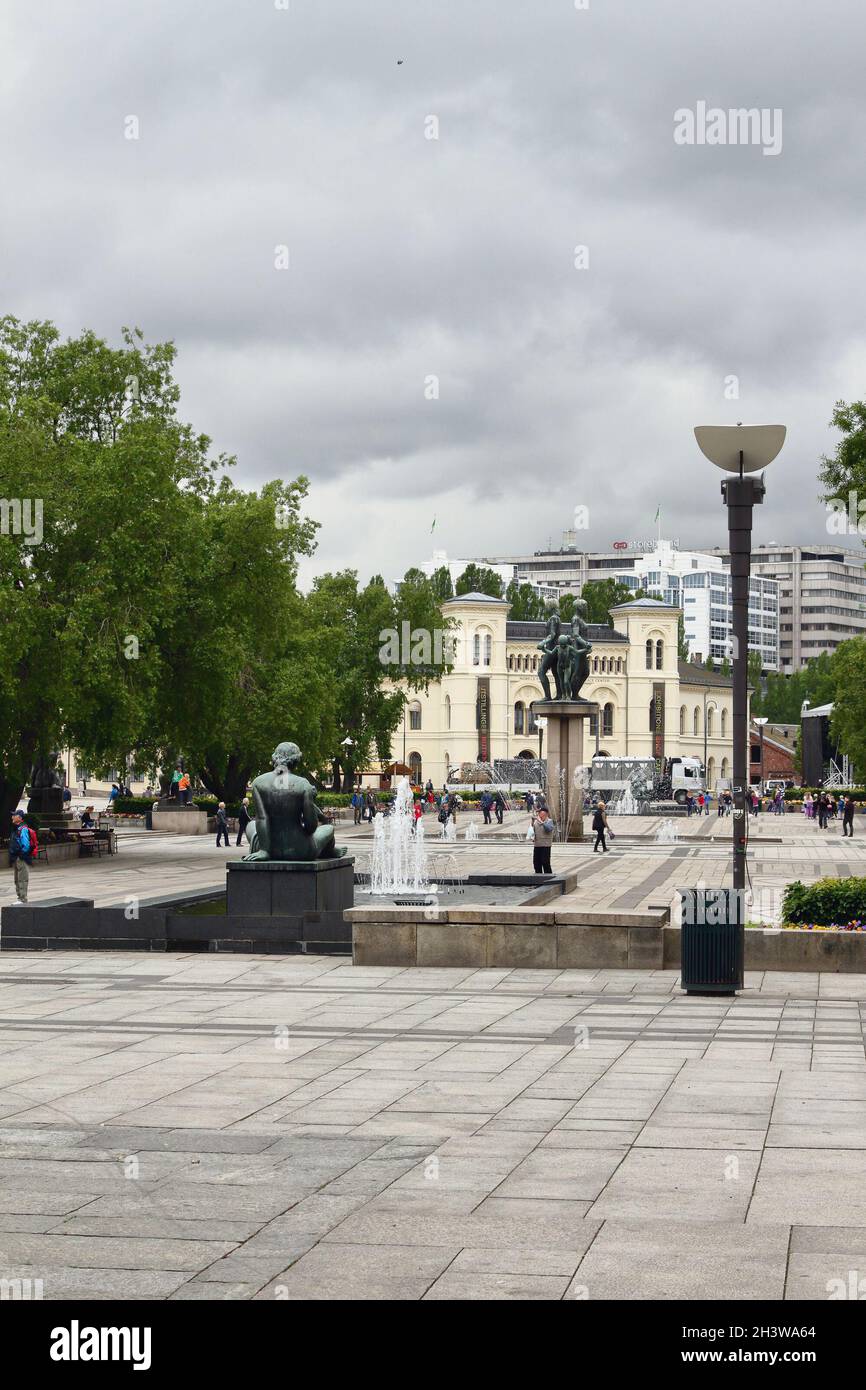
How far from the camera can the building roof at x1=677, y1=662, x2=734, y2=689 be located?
151m

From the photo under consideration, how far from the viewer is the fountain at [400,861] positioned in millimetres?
25078

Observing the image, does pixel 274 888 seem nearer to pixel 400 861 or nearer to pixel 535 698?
pixel 400 861

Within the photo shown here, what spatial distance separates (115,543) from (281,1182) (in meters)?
29.7

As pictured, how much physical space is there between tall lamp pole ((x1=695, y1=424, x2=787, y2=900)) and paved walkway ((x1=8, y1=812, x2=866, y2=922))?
342 centimetres

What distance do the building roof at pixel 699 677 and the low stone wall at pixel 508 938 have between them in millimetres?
133567

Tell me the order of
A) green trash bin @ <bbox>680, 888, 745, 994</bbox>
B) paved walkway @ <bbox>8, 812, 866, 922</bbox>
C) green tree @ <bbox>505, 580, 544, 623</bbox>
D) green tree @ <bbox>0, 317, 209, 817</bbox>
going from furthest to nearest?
green tree @ <bbox>505, 580, 544, 623</bbox>
green tree @ <bbox>0, 317, 209, 817</bbox>
paved walkway @ <bbox>8, 812, 866, 922</bbox>
green trash bin @ <bbox>680, 888, 745, 994</bbox>

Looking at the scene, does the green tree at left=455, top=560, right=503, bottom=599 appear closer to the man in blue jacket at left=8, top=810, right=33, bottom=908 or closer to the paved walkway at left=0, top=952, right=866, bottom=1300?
the man in blue jacket at left=8, top=810, right=33, bottom=908

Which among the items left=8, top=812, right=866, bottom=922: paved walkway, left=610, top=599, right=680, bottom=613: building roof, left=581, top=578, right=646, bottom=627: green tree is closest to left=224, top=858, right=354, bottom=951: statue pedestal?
left=8, top=812, right=866, bottom=922: paved walkway

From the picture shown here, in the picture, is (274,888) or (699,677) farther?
(699,677)

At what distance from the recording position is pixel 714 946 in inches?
602

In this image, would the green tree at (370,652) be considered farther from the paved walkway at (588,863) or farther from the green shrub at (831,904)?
the green shrub at (831,904)

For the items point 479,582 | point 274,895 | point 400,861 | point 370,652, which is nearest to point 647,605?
point 479,582

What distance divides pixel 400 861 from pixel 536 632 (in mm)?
111770

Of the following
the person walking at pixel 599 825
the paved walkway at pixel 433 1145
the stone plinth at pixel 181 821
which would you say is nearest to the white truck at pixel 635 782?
the stone plinth at pixel 181 821
